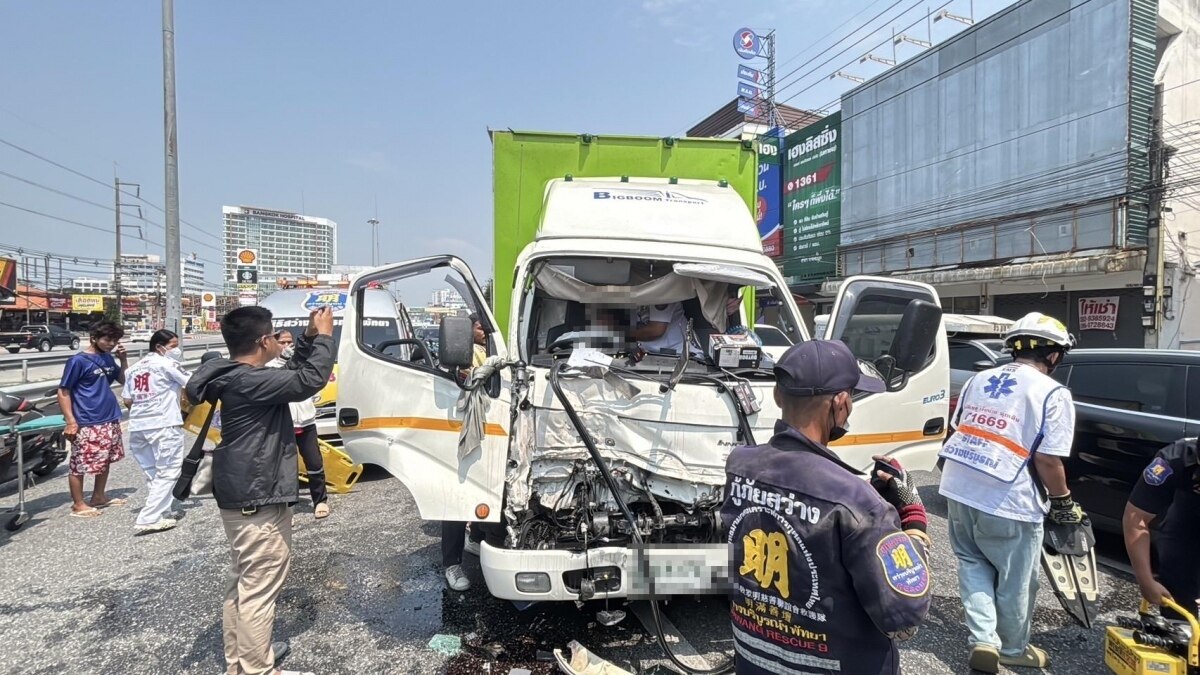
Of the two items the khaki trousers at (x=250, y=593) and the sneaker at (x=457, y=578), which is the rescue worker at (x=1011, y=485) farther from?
the khaki trousers at (x=250, y=593)

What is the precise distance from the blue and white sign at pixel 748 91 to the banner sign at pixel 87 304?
150 feet

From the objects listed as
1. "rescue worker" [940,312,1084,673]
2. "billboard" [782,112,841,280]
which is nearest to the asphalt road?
"rescue worker" [940,312,1084,673]

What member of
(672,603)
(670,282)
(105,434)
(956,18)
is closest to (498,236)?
(670,282)

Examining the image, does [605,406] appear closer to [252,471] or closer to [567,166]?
[252,471]

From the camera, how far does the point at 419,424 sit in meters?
3.03

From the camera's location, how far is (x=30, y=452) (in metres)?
5.75

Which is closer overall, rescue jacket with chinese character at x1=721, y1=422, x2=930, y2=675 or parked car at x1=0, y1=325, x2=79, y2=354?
rescue jacket with chinese character at x1=721, y1=422, x2=930, y2=675

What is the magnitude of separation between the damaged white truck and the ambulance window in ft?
6.95

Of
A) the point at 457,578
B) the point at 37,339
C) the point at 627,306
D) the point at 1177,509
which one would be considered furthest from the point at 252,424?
the point at 37,339

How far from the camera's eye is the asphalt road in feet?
10.3

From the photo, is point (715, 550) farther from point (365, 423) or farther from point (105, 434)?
point (105, 434)

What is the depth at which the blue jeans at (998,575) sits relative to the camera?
2.92m

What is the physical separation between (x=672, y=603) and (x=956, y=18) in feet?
77.6

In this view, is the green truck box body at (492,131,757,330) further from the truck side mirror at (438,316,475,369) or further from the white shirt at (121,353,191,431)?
the white shirt at (121,353,191,431)
